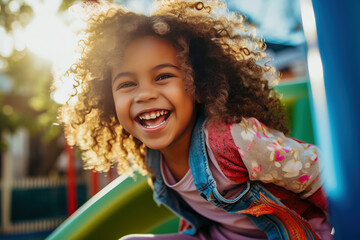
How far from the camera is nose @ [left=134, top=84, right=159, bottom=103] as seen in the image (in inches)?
38.5

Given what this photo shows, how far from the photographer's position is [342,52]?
18.7 inches

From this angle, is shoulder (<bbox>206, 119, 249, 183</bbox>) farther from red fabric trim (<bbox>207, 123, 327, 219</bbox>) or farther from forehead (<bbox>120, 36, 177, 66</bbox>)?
forehead (<bbox>120, 36, 177, 66</bbox>)

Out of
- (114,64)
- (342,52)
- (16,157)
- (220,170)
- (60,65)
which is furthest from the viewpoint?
(16,157)

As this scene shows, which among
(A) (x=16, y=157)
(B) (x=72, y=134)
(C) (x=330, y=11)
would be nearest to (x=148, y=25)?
(B) (x=72, y=134)

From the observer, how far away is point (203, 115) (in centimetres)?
111

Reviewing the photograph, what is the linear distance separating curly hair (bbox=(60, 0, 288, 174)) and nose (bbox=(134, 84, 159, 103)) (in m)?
0.10

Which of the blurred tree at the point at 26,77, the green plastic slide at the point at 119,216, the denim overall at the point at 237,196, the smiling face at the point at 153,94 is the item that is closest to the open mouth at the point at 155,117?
the smiling face at the point at 153,94

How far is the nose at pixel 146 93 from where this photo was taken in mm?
979

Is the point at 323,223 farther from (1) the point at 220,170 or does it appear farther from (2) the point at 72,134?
(2) the point at 72,134

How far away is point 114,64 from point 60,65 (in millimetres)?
362

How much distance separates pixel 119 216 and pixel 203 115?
694 mm

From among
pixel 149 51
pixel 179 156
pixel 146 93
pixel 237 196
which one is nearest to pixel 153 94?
pixel 146 93

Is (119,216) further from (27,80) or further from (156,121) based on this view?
(27,80)

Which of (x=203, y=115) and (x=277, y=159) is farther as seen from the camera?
(x=203, y=115)
